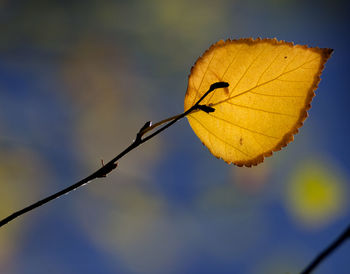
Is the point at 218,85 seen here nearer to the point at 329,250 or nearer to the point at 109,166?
the point at 109,166

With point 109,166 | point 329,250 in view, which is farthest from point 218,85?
point 329,250

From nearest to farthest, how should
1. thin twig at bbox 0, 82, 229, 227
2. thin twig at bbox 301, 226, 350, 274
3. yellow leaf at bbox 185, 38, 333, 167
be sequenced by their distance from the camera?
thin twig at bbox 301, 226, 350, 274
thin twig at bbox 0, 82, 229, 227
yellow leaf at bbox 185, 38, 333, 167

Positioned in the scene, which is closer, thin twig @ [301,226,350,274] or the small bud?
thin twig @ [301,226,350,274]

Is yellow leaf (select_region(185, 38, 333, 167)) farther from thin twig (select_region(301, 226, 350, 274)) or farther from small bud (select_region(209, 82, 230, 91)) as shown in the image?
thin twig (select_region(301, 226, 350, 274))

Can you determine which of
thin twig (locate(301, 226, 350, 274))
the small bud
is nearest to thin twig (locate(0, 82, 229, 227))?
the small bud

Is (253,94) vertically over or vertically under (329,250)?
over

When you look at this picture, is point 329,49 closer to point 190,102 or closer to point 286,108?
point 286,108

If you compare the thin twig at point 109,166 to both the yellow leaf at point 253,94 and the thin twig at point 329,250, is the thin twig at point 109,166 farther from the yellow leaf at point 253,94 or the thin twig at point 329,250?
the thin twig at point 329,250

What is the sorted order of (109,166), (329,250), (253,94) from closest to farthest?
(329,250) → (109,166) → (253,94)
